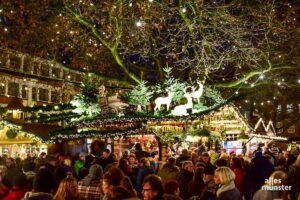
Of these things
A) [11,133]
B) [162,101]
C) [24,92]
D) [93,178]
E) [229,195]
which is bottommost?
[229,195]

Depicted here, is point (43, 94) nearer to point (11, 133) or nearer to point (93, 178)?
point (11, 133)

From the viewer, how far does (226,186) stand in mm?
7098

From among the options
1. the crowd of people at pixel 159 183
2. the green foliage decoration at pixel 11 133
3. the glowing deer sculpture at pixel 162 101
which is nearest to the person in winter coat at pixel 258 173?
the crowd of people at pixel 159 183

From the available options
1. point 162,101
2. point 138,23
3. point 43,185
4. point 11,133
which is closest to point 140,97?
point 162,101

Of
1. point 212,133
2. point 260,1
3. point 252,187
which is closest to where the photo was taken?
point 252,187

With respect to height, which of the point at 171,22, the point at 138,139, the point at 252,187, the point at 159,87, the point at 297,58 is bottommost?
the point at 252,187

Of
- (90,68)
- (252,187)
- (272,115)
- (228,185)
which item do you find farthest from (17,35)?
(272,115)

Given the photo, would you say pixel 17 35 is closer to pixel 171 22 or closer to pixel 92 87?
pixel 92 87

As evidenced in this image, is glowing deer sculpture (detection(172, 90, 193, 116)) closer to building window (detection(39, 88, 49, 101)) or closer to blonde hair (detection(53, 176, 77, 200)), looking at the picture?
blonde hair (detection(53, 176, 77, 200))

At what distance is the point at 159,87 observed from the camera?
19078 millimetres

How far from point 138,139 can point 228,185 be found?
1188cm

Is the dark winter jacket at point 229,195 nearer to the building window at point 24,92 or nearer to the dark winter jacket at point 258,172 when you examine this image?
the dark winter jacket at point 258,172

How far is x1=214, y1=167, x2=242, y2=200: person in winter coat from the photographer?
6.96 m
